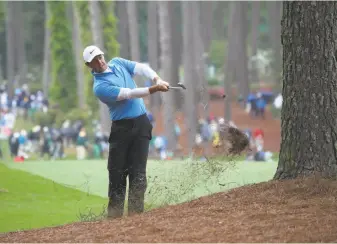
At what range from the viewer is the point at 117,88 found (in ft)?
33.2

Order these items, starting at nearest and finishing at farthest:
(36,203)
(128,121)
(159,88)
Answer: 1. (159,88)
2. (128,121)
3. (36,203)

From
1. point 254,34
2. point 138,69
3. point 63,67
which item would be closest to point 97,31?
point 63,67

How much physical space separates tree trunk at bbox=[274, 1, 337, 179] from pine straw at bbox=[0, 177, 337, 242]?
355 mm

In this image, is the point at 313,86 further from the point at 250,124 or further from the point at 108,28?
the point at 250,124

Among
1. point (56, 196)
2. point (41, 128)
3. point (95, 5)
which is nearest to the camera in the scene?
point (56, 196)

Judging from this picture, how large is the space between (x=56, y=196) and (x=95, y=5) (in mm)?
38242

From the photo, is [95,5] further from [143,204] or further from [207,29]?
[143,204]

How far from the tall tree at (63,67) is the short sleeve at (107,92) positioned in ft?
172

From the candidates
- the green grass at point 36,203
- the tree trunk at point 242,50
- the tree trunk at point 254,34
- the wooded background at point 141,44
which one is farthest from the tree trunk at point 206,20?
the green grass at point 36,203

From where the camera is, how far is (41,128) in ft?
192

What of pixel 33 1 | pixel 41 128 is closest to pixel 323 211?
pixel 41 128

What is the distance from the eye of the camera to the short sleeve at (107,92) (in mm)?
10125

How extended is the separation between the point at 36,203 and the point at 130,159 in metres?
3.27

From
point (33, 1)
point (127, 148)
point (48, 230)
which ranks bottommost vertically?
point (48, 230)
